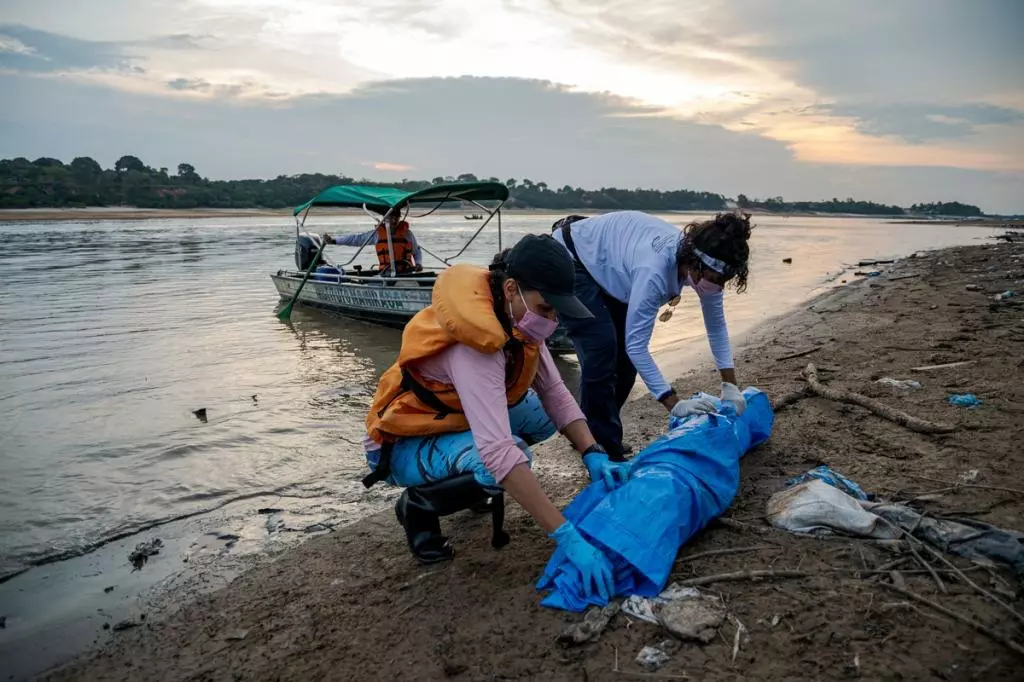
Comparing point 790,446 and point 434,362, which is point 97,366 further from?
point 790,446

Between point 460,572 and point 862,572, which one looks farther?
point 460,572

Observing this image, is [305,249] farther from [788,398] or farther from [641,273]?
[641,273]

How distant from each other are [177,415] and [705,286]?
520 centimetres

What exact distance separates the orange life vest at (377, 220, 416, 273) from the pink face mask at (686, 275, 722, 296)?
832 centimetres

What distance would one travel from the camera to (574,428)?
2963mm

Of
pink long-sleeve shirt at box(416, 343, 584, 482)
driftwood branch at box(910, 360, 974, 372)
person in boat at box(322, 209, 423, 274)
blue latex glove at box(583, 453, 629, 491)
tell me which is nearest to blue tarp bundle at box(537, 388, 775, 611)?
blue latex glove at box(583, 453, 629, 491)

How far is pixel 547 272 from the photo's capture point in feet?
7.55

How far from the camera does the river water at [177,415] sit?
12.8 feet

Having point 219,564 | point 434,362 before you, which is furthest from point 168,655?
point 434,362

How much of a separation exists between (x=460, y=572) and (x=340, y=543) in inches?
34.8

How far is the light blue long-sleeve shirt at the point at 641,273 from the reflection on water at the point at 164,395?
2286mm

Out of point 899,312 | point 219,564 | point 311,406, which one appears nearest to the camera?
point 219,564

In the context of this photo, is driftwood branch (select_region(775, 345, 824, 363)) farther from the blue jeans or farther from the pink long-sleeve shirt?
the pink long-sleeve shirt

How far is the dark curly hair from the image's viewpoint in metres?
2.97
